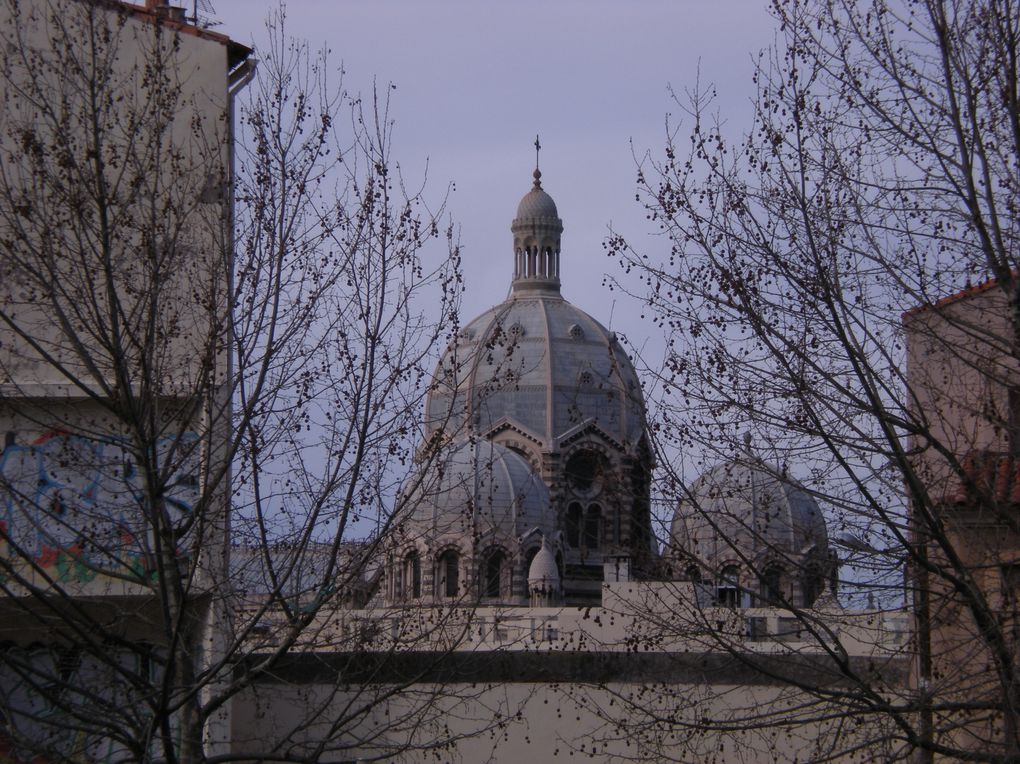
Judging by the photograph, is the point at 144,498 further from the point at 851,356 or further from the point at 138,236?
the point at 851,356

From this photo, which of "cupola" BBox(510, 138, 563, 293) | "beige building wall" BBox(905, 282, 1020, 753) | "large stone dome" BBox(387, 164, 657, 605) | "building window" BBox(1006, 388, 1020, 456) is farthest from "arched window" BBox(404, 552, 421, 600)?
"cupola" BBox(510, 138, 563, 293)

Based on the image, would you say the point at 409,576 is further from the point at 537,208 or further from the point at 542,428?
the point at 537,208

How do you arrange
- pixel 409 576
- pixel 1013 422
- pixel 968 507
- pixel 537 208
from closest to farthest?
pixel 1013 422 → pixel 968 507 → pixel 409 576 → pixel 537 208

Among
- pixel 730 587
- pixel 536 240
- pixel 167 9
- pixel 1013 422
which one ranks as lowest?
pixel 730 587

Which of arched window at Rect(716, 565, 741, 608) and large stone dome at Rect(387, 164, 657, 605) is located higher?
large stone dome at Rect(387, 164, 657, 605)

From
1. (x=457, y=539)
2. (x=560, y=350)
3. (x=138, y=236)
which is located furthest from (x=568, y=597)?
(x=138, y=236)

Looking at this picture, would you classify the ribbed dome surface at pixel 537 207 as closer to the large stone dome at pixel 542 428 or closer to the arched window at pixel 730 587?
the large stone dome at pixel 542 428

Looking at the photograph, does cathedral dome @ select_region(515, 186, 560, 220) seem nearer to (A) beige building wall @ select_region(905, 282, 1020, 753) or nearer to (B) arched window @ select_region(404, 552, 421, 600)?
(B) arched window @ select_region(404, 552, 421, 600)

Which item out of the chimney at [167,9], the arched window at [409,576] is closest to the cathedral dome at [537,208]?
the arched window at [409,576]

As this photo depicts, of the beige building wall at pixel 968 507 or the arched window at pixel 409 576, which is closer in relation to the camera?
the beige building wall at pixel 968 507

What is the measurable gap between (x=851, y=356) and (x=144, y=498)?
4.40 metres

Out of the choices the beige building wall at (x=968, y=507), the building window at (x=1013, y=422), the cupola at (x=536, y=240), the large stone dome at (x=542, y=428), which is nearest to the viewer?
the beige building wall at (x=968, y=507)

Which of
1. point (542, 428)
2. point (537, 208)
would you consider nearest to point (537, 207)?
→ point (537, 208)

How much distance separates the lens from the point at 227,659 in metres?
9.15
